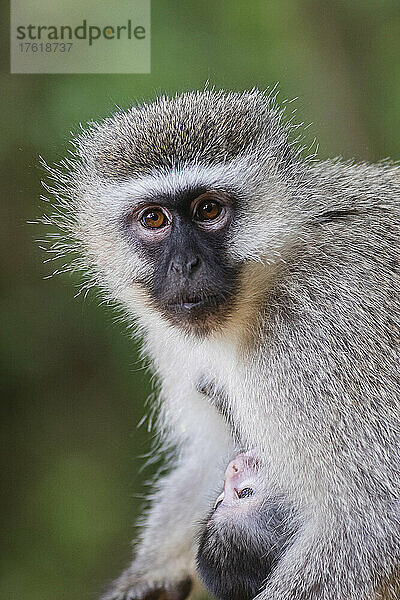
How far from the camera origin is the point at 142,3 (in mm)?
4582

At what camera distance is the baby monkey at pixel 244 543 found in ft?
8.56

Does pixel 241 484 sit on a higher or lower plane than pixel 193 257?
lower

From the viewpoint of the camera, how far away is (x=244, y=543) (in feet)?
8.59

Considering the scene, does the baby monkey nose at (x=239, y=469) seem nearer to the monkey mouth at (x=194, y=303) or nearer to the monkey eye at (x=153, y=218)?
the monkey mouth at (x=194, y=303)

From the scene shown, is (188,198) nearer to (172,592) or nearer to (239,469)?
(239,469)

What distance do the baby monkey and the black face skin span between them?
546 mm

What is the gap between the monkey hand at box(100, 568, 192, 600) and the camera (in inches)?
131

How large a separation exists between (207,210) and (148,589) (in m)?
1.52

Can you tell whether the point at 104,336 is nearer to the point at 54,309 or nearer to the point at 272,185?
the point at 54,309

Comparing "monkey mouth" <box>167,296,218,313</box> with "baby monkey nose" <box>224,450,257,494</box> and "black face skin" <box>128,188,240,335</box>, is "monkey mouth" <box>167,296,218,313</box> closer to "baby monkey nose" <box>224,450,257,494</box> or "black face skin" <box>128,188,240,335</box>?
"black face skin" <box>128,188,240,335</box>

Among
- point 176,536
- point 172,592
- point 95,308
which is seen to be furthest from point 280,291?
point 95,308

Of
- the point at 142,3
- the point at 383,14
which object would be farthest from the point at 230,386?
the point at 383,14

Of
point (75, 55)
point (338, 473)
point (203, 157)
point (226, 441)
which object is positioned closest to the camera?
point (338, 473)

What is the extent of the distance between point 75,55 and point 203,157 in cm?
209
